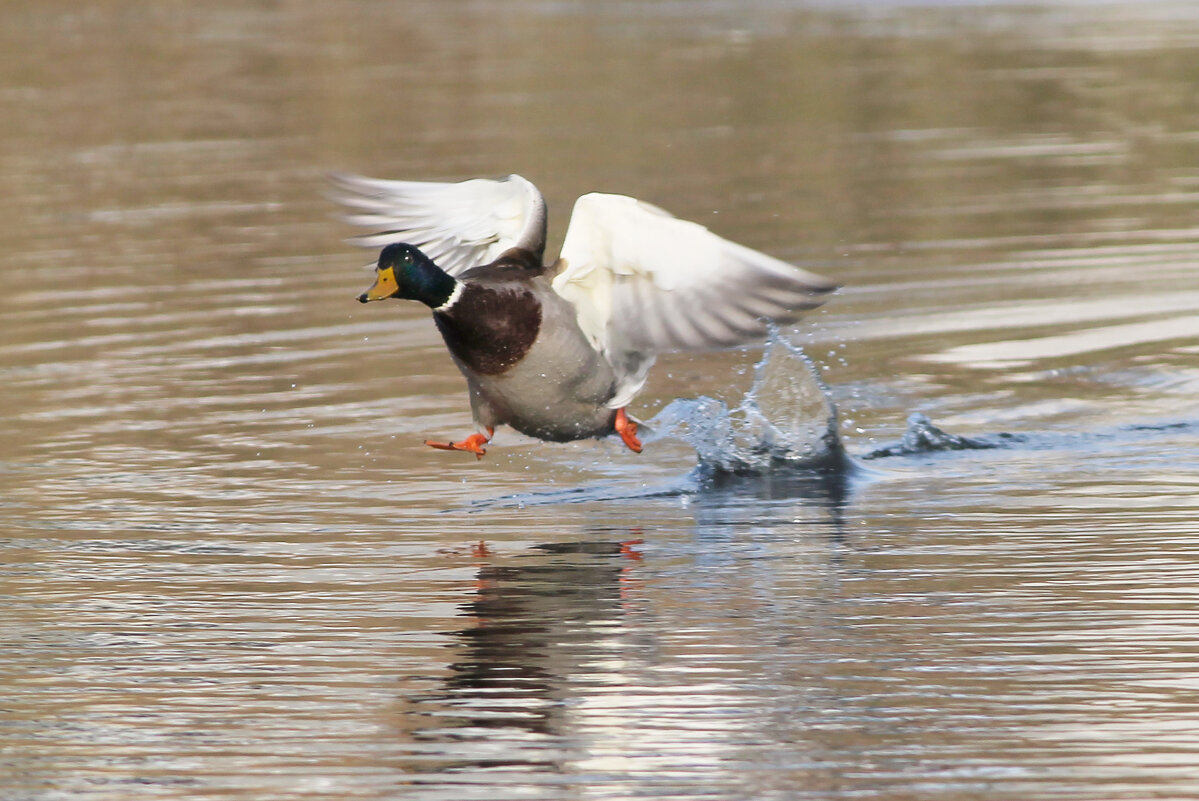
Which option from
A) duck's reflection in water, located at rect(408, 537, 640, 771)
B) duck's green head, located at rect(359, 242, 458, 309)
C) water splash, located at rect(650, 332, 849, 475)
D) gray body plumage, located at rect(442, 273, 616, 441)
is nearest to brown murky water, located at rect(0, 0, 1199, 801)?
duck's reflection in water, located at rect(408, 537, 640, 771)

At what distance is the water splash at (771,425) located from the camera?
9.46 metres

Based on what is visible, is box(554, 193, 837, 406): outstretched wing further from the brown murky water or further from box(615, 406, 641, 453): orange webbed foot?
the brown murky water

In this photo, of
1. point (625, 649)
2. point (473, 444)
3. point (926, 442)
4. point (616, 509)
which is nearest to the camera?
point (625, 649)

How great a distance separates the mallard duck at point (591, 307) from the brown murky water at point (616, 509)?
1.58ft

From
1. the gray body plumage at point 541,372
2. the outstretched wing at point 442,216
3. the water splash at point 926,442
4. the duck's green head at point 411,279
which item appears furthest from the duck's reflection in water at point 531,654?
the outstretched wing at point 442,216

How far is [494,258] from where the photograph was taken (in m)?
9.65

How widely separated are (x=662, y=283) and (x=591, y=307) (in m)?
0.44

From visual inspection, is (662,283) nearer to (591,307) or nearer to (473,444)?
(591,307)

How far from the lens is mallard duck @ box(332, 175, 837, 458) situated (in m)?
8.27

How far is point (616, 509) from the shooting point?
28.9 feet

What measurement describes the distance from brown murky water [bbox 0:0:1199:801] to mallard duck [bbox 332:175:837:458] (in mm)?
482

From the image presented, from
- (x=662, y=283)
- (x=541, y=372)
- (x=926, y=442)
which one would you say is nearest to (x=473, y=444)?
(x=541, y=372)

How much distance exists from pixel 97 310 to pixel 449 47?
62.7 feet

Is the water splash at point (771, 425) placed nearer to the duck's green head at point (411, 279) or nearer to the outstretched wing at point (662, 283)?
the outstretched wing at point (662, 283)
